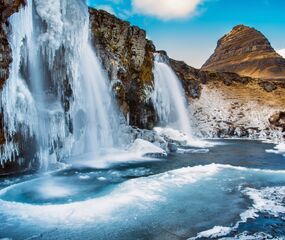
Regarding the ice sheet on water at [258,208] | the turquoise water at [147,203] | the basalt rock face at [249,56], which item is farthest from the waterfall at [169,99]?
the basalt rock face at [249,56]

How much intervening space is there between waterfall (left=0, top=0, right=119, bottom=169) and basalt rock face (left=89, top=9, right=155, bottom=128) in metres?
3.26

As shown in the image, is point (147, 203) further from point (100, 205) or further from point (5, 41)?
point (5, 41)

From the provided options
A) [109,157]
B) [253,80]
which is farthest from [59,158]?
[253,80]

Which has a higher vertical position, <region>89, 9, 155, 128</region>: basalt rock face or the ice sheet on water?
<region>89, 9, 155, 128</region>: basalt rock face

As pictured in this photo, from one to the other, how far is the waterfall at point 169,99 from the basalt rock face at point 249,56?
182 ft

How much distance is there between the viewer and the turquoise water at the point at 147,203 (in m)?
9.31

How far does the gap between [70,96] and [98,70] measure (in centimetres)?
507

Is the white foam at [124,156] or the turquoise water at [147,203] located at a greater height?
the white foam at [124,156]

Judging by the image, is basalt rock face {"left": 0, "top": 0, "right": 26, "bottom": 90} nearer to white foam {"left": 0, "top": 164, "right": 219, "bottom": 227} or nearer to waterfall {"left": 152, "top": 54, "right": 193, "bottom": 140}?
white foam {"left": 0, "top": 164, "right": 219, "bottom": 227}

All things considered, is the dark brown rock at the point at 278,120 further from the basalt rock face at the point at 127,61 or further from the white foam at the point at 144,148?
the white foam at the point at 144,148

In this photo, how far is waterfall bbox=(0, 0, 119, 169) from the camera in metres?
16.9

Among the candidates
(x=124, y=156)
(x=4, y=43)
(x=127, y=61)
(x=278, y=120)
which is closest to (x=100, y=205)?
(x=4, y=43)

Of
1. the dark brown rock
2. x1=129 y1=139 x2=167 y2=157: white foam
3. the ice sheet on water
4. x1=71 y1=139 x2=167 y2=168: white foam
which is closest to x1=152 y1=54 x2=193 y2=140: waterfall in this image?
the dark brown rock

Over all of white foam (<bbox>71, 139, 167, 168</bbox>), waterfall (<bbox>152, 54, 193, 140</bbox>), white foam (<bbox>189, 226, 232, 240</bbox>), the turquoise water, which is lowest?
white foam (<bbox>189, 226, 232, 240</bbox>)
